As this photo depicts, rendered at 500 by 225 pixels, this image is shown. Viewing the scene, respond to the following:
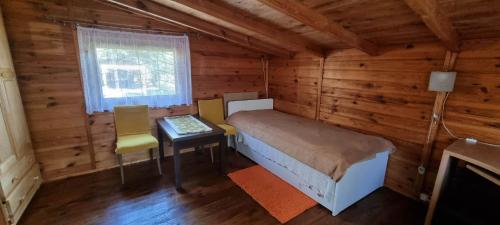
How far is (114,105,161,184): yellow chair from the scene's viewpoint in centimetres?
265

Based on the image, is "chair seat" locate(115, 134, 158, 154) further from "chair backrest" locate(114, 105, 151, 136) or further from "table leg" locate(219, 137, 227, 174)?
"table leg" locate(219, 137, 227, 174)

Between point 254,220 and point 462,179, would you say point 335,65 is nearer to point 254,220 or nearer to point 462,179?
point 462,179

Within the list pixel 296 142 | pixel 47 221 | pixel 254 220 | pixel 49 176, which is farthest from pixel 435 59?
pixel 49 176

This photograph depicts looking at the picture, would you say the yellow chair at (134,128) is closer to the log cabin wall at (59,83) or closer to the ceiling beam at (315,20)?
the log cabin wall at (59,83)

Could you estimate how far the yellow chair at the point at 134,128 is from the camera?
2.65m

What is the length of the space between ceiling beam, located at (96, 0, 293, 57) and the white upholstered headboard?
3.11 feet

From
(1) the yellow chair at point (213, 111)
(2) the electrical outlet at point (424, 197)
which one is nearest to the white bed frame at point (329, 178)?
(2) the electrical outlet at point (424, 197)

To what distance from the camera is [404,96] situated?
7.80 ft

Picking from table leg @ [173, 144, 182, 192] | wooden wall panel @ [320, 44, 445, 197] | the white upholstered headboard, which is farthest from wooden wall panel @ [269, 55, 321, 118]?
table leg @ [173, 144, 182, 192]

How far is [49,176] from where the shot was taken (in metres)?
2.66

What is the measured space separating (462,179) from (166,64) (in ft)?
11.6

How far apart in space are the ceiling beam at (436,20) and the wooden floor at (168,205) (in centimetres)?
166

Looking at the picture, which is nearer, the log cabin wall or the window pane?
the log cabin wall

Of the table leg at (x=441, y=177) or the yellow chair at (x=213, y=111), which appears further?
the yellow chair at (x=213, y=111)
